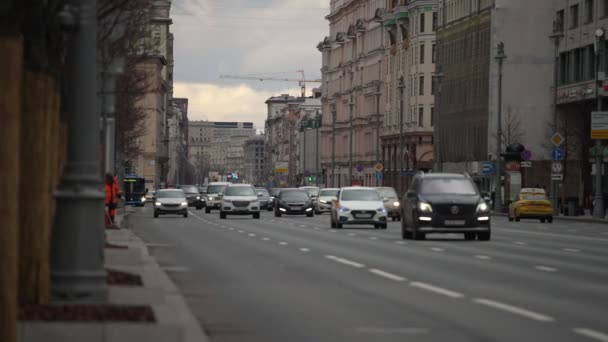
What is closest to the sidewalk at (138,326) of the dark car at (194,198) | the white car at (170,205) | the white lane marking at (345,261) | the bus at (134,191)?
the white lane marking at (345,261)

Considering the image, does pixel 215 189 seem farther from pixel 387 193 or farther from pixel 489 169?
pixel 387 193

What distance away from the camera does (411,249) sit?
35844mm

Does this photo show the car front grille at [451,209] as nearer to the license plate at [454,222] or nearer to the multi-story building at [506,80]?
the license plate at [454,222]

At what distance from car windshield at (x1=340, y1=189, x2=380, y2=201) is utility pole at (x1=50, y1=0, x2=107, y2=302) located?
41.9 meters

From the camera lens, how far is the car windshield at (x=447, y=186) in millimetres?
43438

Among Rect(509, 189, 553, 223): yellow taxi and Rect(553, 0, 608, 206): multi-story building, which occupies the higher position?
Rect(553, 0, 608, 206): multi-story building

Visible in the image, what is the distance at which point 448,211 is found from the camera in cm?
4231

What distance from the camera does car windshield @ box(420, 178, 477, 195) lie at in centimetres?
4344

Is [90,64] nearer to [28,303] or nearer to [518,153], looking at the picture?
[28,303]

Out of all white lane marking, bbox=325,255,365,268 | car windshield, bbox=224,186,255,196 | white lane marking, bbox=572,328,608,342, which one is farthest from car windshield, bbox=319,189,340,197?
white lane marking, bbox=572,328,608,342

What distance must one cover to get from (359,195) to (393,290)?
36202 millimetres

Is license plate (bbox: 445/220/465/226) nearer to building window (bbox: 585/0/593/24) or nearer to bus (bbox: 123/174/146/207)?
building window (bbox: 585/0/593/24)

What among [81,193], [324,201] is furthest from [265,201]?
[81,193]

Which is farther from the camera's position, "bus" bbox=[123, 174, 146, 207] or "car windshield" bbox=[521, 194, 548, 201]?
"bus" bbox=[123, 174, 146, 207]
